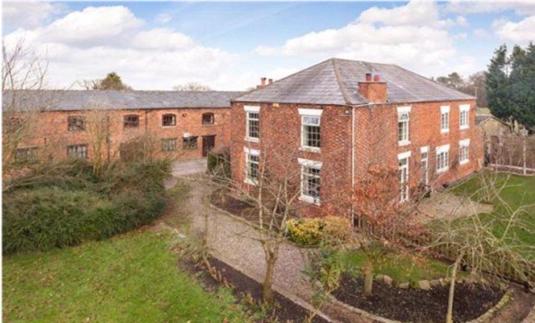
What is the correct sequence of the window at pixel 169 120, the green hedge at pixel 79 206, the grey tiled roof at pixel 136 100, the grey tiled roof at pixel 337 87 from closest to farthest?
the green hedge at pixel 79 206 → the grey tiled roof at pixel 337 87 → the grey tiled roof at pixel 136 100 → the window at pixel 169 120

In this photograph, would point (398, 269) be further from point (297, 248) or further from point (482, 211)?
point (482, 211)

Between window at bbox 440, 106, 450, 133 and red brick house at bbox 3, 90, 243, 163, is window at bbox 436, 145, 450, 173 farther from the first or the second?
red brick house at bbox 3, 90, 243, 163

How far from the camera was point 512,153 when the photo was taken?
1182 inches

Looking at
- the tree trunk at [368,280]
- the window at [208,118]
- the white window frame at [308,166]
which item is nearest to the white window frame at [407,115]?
the white window frame at [308,166]

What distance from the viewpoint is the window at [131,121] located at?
34269 millimetres

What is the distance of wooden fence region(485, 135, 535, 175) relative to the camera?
29172 mm

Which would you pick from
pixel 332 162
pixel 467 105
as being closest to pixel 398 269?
pixel 332 162

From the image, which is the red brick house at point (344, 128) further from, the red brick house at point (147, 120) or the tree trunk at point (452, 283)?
the red brick house at point (147, 120)

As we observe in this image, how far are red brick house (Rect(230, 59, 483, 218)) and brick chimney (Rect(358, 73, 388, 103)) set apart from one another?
5 cm

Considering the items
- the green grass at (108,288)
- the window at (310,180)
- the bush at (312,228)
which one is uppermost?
the window at (310,180)

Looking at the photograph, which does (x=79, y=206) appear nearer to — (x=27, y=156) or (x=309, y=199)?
(x=27, y=156)

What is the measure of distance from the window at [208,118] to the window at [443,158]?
2287 centimetres

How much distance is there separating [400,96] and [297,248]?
10.4 m

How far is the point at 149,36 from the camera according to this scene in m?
16.0
